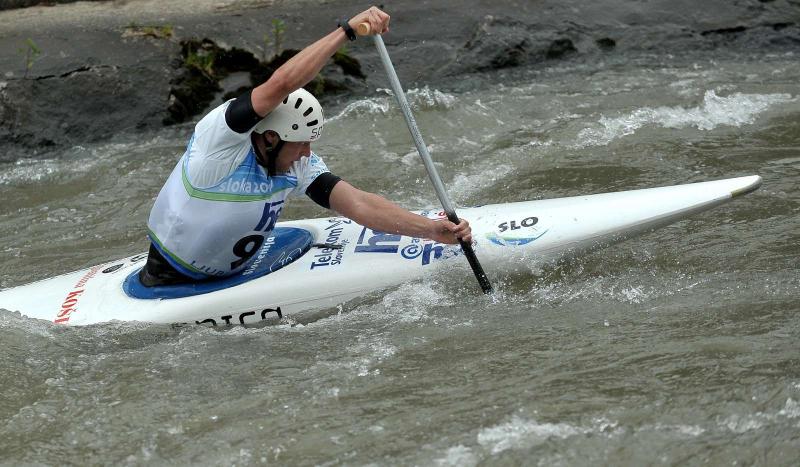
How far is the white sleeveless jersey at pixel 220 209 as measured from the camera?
15.1 feet

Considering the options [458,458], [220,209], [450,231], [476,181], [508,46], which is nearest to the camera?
[458,458]

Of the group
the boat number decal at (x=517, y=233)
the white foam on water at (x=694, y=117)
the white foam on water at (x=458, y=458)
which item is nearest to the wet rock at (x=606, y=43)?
the white foam on water at (x=694, y=117)

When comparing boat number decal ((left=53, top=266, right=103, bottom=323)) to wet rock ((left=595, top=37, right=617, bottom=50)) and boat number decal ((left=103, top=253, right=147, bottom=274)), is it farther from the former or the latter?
wet rock ((left=595, top=37, right=617, bottom=50))

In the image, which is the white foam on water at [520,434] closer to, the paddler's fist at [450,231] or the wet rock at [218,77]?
the paddler's fist at [450,231]

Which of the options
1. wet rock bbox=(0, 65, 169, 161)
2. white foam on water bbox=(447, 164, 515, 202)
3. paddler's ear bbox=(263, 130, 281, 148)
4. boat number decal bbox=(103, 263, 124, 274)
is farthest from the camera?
wet rock bbox=(0, 65, 169, 161)

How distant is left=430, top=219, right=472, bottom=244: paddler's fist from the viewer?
15.6 feet

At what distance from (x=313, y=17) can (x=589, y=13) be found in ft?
8.68

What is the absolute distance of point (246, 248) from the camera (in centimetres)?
487

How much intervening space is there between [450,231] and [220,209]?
1.07m

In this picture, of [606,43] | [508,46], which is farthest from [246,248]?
[606,43]

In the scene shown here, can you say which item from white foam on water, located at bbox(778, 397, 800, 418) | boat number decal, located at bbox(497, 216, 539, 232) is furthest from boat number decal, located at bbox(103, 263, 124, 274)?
white foam on water, located at bbox(778, 397, 800, 418)

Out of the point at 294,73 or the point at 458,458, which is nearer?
the point at 458,458

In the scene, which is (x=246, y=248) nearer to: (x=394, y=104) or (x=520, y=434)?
(x=520, y=434)

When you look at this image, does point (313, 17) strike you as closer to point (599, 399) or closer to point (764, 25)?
point (764, 25)
